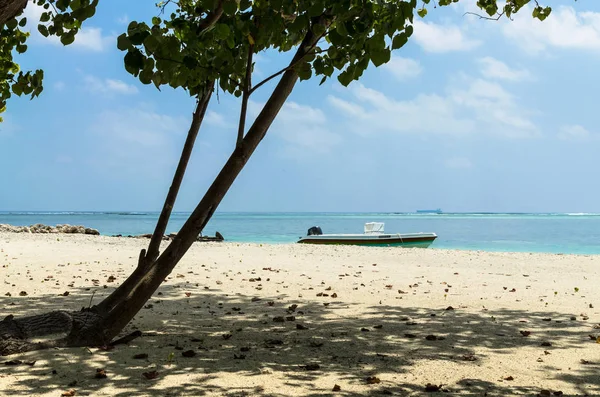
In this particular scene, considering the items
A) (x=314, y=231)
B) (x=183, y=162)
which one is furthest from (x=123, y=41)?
(x=314, y=231)

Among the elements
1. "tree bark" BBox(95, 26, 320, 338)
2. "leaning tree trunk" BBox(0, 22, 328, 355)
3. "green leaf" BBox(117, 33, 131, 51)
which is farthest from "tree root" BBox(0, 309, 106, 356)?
"green leaf" BBox(117, 33, 131, 51)

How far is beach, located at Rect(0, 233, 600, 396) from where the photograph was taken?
5.52 m

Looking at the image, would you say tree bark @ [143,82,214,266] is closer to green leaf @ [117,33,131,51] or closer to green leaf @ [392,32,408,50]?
green leaf @ [117,33,131,51]

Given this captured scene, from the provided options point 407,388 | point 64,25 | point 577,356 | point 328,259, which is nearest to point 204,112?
point 64,25

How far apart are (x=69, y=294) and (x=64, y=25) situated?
535 cm

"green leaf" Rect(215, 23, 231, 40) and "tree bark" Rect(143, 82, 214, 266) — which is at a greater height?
"green leaf" Rect(215, 23, 231, 40)

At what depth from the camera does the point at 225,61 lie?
624cm

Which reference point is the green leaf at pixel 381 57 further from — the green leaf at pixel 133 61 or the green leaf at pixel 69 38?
the green leaf at pixel 69 38

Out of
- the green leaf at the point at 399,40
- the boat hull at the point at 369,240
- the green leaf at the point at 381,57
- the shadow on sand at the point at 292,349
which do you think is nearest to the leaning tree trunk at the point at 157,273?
the shadow on sand at the point at 292,349

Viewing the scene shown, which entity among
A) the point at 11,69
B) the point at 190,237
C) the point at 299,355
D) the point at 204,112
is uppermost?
the point at 11,69

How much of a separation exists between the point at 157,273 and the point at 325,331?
8.85ft

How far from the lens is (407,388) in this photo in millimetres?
5398

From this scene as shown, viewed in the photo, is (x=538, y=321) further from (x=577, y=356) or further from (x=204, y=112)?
(x=204, y=112)

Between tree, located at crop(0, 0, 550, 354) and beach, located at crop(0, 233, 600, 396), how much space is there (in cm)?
45
